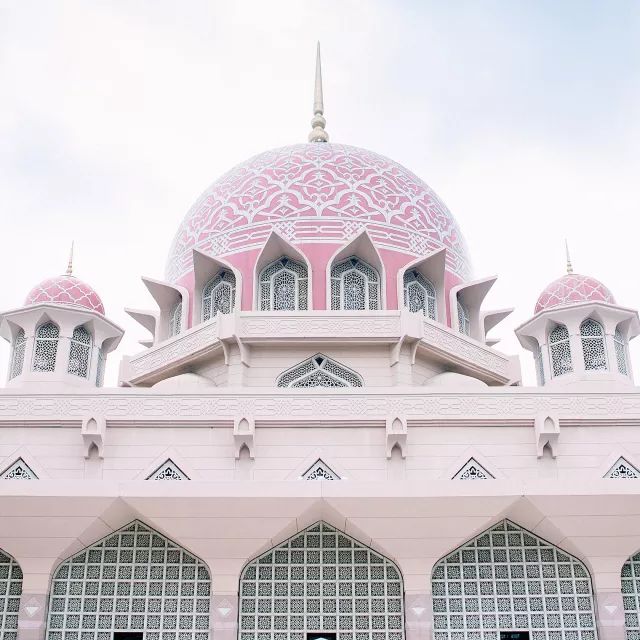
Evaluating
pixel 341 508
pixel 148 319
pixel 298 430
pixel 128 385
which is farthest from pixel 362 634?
pixel 148 319

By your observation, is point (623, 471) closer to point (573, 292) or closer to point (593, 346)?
point (593, 346)

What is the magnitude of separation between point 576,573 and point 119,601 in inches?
228

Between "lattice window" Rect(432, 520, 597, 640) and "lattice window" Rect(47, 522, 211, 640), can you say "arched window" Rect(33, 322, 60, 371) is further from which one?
"lattice window" Rect(432, 520, 597, 640)

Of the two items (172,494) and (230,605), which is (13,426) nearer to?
(172,494)

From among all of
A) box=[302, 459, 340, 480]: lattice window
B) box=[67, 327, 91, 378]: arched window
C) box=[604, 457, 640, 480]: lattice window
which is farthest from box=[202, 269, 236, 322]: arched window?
box=[604, 457, 640, 480]: lattice window

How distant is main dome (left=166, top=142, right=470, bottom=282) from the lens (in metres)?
15.9

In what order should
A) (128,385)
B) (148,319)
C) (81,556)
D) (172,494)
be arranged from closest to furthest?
(172,494)
(81,556)
(128,385)
(148,319)

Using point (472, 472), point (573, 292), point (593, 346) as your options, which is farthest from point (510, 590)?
point (573, 292)

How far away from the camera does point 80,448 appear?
1180cm

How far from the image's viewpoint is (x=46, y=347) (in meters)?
14.1

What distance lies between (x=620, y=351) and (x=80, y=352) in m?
8.68

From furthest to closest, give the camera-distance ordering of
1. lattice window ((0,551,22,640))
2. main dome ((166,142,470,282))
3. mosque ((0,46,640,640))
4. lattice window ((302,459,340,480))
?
main dome ((166,142,470,282)), lattice window ((302,459,340,480)), lattice window ((0,551,22,640)), mosque ((0,46,640,640))

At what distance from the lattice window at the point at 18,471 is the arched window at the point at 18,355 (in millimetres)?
2597

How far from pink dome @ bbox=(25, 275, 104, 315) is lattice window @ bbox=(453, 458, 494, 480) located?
21.8 feet
